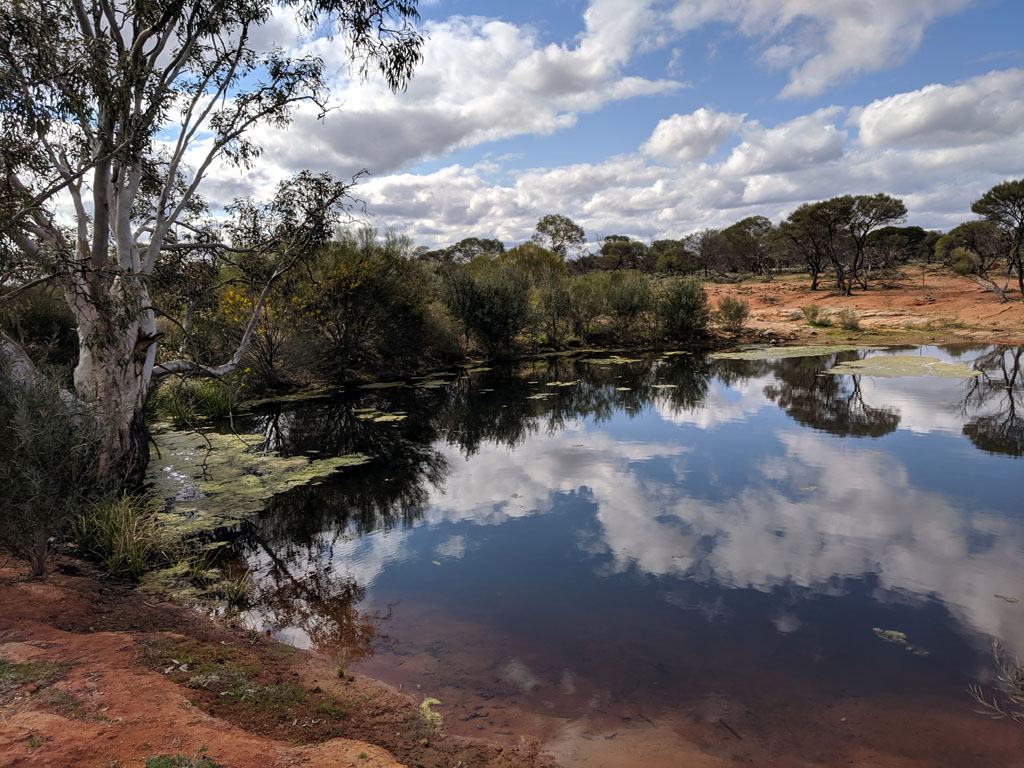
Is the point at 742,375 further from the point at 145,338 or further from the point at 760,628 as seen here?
the point at 145,338

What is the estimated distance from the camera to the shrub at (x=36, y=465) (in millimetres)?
4895

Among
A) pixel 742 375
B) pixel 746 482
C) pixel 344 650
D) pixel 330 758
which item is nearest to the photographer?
pixel 330 758

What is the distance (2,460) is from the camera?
16.4 ft

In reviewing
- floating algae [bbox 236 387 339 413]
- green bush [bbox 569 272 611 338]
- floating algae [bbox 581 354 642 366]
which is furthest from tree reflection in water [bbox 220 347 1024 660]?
green bush [bbox 569 272 611 338]

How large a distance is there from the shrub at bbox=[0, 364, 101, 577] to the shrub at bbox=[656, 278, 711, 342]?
2489cm

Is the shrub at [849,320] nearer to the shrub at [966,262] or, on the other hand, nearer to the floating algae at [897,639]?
the shrub at [966,262]

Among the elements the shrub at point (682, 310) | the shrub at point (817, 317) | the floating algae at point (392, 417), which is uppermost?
the shrub at point (682, 310)

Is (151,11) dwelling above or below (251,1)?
below

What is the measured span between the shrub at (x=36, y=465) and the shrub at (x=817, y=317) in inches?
1263

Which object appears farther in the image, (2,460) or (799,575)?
(799,575)

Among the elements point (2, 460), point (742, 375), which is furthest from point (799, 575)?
point (742, 375)

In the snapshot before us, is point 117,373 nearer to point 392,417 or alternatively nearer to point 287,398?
point 392,417

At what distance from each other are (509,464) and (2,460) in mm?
7069

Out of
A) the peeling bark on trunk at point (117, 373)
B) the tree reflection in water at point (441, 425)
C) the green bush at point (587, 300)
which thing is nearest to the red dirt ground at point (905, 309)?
the tree reflection in water at point (441, 425)
